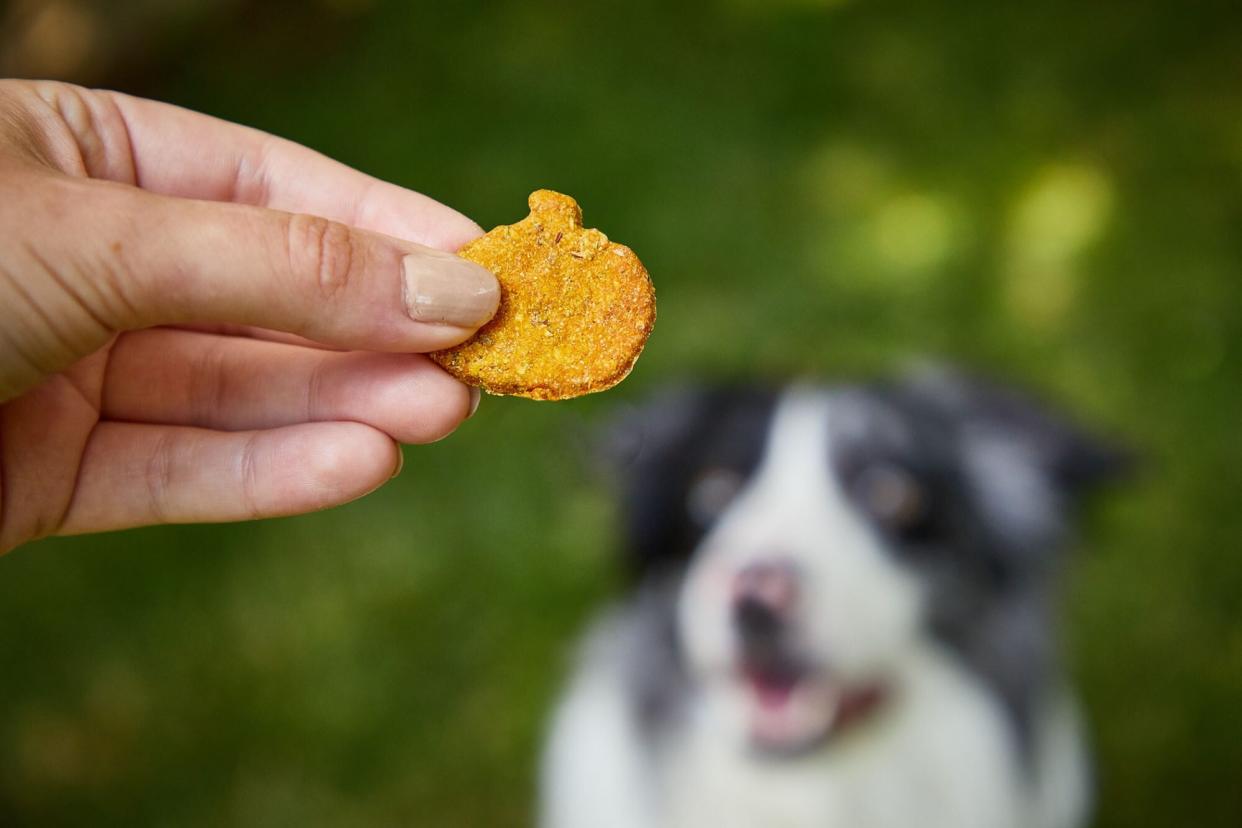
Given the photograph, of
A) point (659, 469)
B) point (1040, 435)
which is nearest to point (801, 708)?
point (659, 469)

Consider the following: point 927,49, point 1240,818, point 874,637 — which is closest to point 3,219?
point 874,637

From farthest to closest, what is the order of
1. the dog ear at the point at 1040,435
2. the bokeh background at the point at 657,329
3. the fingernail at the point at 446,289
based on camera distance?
the bokeh background at the point at 657,329 → the dog ear at the point at 1040,435 → the fingernail at the point at 446,289

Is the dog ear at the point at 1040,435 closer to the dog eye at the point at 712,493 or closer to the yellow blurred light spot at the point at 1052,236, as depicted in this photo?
the dog eye at the point at 712,493

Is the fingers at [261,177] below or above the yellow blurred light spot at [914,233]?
below

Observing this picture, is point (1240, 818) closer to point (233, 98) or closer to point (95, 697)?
point (95, 697)

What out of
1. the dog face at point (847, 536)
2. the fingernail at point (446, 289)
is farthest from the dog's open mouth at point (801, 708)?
the fingernail at point (446, 289)

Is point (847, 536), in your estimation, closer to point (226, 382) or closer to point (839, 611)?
point (839, 611)

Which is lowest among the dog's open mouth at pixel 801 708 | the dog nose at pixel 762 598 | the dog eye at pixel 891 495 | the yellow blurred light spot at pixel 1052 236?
the dog's open mouth at pixel 801 708
